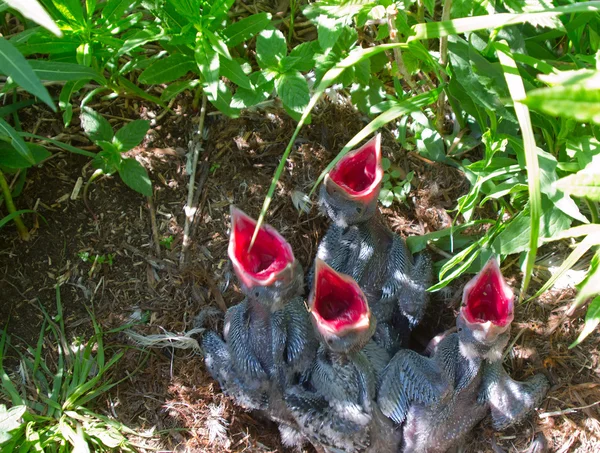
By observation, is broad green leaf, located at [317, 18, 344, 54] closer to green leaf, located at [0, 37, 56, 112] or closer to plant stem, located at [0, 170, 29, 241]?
green leaf, located at [0, 37, 56, 112]

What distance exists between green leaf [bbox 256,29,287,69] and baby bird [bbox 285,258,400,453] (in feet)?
1.78

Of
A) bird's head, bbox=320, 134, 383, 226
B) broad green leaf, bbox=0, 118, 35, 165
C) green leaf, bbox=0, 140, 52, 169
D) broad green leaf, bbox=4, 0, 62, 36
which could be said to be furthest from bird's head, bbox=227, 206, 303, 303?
broad green leaf, bbox=4, 0, 62, 36

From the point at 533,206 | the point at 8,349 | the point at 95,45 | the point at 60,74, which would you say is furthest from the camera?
the point at 8,349

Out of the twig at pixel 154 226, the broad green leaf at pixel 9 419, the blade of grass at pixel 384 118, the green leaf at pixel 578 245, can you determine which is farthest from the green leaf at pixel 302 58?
the broad green leaf at pixel 9 419

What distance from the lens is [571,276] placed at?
6.27 ft

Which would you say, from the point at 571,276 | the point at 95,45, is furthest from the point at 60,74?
the point at 571,276

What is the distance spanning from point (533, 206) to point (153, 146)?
129 cm

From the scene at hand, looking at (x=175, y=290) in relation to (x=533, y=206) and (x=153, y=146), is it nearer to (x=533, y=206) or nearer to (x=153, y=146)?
(x=153, y=146)

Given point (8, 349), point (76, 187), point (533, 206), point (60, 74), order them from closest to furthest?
Answer: point (533, 206) < point (60, 74) < point (8, 349) < point (76, 187)

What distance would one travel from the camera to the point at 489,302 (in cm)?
170

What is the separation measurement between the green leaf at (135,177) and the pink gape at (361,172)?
54 centimetres

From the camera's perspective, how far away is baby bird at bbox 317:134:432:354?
1.76 meters

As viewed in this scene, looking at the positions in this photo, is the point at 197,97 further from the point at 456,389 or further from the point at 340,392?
the point at 456,389

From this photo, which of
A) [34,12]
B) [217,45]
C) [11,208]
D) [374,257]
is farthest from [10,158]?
[374,257]
